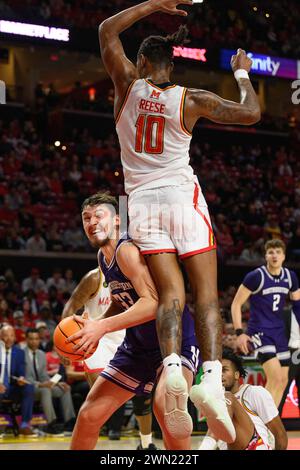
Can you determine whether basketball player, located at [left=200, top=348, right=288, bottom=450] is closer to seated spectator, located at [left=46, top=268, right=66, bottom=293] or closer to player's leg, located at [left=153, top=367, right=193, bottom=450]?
player's leg, located at [left=153, top=367, right=193, bottom=450]

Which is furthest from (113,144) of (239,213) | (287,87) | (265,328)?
(265,328)

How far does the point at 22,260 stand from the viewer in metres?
16.8

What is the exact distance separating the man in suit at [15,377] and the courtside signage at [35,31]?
8.77 m

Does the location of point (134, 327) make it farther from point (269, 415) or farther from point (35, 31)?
point (35, 31)

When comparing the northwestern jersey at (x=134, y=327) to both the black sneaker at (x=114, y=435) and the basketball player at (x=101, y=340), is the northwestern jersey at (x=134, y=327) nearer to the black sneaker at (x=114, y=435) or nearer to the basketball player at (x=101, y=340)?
the basketball player at (x=101, y=340)

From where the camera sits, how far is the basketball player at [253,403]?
577 centimetres

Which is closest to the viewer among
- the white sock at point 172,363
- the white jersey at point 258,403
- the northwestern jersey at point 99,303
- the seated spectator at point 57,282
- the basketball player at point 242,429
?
the white sock at point 172,363

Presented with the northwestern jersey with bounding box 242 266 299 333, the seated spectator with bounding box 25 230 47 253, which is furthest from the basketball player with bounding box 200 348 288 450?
the seated spectator with bounding box 25 230 47 253

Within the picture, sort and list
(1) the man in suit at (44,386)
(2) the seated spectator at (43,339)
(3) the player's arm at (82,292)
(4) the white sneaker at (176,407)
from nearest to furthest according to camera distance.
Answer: (4) the white sneaker at (176,407) < (3) the player's arm at (82,292) < (1) the man in suit at (44,386) < (2) the seated spectator at (43,339)

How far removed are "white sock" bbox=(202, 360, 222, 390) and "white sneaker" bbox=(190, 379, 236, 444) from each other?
7cm

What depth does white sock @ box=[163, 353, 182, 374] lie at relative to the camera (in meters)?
4.16

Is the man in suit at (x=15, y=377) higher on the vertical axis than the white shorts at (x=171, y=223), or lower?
lower

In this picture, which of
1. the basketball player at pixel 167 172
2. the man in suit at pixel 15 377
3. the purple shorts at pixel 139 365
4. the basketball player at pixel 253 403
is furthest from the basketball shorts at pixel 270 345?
the basketball player at pixel 167 172
